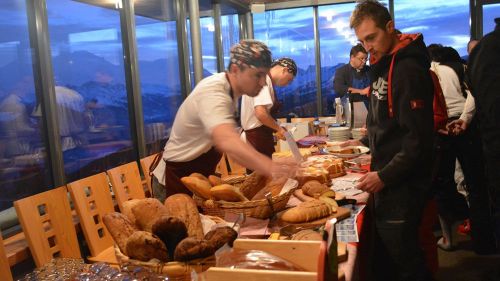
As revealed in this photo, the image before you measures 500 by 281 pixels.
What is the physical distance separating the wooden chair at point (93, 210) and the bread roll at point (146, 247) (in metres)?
1.26

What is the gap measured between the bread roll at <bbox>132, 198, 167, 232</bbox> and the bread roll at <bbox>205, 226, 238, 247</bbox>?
0.68 feet

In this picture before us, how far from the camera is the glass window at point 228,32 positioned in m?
6.59

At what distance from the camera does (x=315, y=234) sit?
1.26m

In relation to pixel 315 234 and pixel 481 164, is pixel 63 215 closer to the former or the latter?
pixel 315 234

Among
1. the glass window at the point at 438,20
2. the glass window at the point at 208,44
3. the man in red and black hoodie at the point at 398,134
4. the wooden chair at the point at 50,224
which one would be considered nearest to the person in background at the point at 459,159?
the man in red and black hoodie at the point at 398,134

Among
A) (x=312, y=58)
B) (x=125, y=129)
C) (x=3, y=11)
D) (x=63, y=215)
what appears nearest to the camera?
(x=63, y=215)

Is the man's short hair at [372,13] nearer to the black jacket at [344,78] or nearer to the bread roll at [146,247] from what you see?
the bread roll at [146,247]

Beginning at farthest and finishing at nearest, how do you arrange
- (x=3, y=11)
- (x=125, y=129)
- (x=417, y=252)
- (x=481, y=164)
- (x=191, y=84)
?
(x=191, y=84)
(x=125, y=129)
(x=481, y=164)
(x=3, y=11)
(x=417, y=252)

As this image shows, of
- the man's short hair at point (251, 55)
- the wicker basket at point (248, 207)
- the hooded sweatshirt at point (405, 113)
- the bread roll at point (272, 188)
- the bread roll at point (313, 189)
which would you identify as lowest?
the bread roll at point (313, 189)

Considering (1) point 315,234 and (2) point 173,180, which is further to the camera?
(2) point 173,180

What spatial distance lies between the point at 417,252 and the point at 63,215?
1.68 metres

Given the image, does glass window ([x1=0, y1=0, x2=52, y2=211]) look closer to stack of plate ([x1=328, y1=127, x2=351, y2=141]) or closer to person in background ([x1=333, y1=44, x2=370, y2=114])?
stack of plate ([x1=328, y1=127, x2=351, y2=141])

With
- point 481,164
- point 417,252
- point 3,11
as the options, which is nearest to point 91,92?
point 3,11

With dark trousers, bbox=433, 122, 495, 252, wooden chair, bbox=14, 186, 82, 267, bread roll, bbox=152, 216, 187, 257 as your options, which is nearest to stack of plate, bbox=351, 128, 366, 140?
dark trousers, bbox=433, 122, 495, 252
